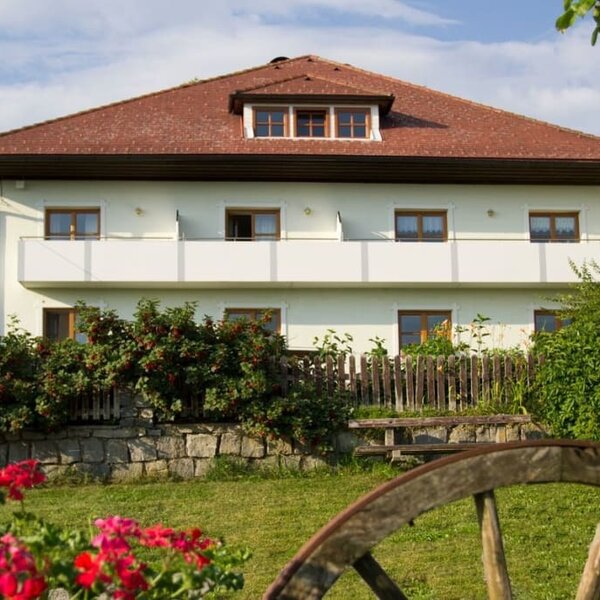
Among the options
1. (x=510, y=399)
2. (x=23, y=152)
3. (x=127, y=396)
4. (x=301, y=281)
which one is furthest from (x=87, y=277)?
(x=510, y=399)

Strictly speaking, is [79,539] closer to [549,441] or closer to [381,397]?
[549,441]

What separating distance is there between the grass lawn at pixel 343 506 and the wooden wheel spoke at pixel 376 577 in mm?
3022

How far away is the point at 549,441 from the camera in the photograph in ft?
11.0

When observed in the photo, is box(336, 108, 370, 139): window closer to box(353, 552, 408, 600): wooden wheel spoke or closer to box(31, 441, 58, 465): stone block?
box(31, 441, 58, 465): stone block

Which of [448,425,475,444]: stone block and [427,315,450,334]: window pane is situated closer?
[448,425,475,444]: stone block

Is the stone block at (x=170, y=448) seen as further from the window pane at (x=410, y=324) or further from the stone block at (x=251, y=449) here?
the window pane at (x=410, y=324)

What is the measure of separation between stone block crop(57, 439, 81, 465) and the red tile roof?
10128 mm

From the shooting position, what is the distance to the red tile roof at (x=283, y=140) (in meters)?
22.4

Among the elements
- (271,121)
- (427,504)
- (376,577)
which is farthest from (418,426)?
(271,121)

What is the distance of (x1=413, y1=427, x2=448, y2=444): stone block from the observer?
13.4 metres

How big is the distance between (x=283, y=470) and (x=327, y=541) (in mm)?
10044

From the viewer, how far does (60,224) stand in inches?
888

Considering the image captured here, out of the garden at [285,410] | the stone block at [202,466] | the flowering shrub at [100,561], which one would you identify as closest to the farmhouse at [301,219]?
the garden at [285,410]

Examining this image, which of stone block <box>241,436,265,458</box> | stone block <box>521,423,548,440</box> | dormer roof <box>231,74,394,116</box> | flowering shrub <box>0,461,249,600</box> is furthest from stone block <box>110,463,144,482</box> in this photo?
dormer roof <box>231,74,394,116</box>
